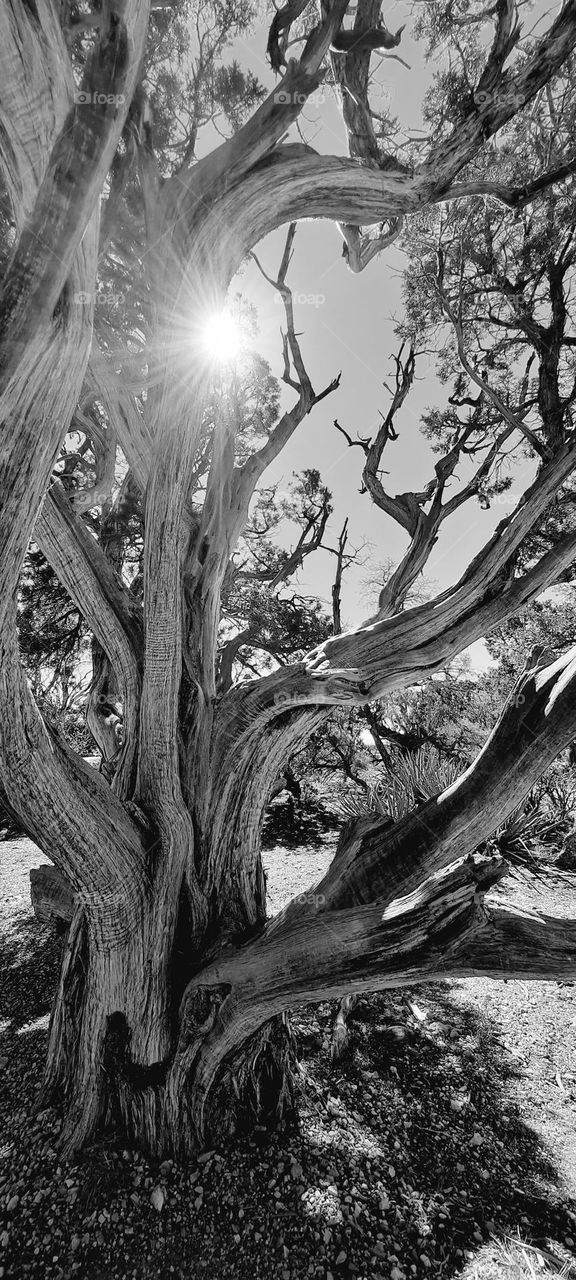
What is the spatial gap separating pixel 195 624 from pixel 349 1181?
122 inches

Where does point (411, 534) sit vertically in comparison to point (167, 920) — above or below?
above

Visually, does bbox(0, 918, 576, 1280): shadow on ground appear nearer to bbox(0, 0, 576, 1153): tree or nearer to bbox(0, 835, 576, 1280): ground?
bbox(0, 835, 576, 1280): ground

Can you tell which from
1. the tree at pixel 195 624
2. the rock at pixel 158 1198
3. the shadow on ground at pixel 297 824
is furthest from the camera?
the shadow on ground at pixel 297 824

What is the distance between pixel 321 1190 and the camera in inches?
94.6

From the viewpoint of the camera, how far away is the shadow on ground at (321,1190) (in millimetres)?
2111

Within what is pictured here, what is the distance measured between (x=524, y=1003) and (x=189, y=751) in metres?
3.41

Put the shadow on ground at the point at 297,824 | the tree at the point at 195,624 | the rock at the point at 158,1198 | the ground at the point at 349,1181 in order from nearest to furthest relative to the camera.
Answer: the tree at the point at 195,624 → the ground at the point at 349,1181 → the rock at the point at 158,1198 → the shadow on ground at the point at 297,824

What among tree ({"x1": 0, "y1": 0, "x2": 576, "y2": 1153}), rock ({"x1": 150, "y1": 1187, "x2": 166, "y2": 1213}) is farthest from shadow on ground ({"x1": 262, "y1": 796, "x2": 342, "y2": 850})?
rock ({"x1": 150, "y1": 1187, "x2": 166, "y2": 1213})

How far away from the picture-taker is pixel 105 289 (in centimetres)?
403

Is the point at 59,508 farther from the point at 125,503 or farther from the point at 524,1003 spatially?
the point at 524,1003

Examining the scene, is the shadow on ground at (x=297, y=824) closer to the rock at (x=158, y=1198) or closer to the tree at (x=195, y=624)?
the tree at (x=195, y=624)

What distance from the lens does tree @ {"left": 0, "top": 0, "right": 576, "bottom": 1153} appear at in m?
1.52

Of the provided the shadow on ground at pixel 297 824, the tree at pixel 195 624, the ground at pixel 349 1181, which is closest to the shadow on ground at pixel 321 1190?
the ground at pixel 349 1181

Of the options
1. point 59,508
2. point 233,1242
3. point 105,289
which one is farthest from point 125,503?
point 233,1242
